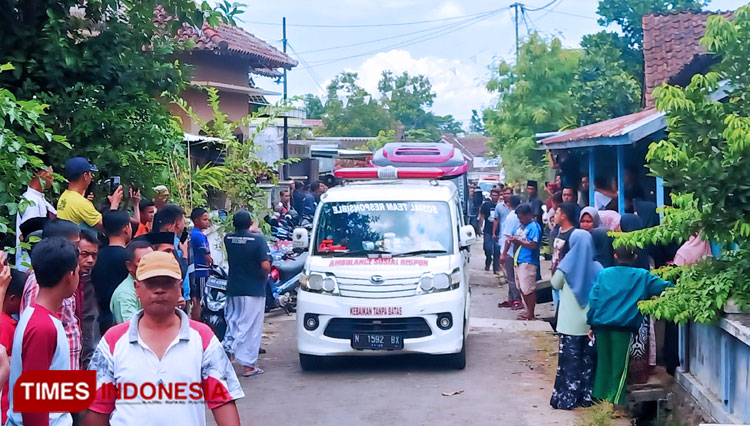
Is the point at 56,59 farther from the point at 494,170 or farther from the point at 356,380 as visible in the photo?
the point at 494,170

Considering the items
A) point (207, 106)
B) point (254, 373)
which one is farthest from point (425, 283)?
point (207, 106)

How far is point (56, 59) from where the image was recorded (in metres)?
9.12

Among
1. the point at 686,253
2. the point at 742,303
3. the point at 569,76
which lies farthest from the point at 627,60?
the point at 742,303

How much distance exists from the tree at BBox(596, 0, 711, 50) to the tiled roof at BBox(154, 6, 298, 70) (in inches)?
514

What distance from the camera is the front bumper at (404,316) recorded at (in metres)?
9.60

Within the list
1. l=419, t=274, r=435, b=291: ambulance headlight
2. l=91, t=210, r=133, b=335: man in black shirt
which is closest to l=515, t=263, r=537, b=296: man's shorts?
l=419, t=274, r=435, b=291: ambulance headlight

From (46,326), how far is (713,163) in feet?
14.7

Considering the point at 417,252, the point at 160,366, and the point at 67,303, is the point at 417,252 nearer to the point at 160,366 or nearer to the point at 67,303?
the point at 67,303

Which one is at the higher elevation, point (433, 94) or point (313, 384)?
point (433, 94)

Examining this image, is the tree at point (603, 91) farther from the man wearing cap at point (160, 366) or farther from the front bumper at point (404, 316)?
the man wearing cap at point (160, 366)

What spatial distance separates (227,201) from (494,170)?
6659cm

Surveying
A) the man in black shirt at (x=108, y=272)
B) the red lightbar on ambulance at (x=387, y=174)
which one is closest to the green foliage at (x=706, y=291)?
the man in black shirt at (x=108, y=272)

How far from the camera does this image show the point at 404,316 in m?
9.58

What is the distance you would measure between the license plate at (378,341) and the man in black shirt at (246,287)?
1136 mm
